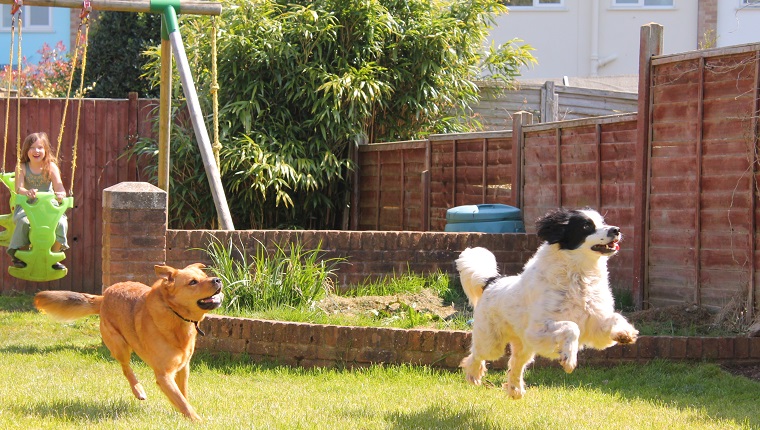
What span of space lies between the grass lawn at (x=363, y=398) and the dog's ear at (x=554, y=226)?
107 cm

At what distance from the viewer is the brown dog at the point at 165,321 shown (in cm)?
557

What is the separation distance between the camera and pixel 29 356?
26.3 feet

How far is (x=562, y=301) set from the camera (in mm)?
5832

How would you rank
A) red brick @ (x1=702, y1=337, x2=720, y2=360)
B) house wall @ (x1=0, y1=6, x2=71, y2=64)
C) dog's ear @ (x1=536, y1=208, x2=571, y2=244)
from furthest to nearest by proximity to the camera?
house wall @ (x1=0, y1=6, x2=71, y2=64), red brick @ (x1=702, y1=337, x2=720, y2=360), dog's ear @ (x1=536, y1=208, x2=571, y2=244)

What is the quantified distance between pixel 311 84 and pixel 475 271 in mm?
6797

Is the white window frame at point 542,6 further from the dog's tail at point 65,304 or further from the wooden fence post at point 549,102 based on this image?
the dog's tail at point 65,304

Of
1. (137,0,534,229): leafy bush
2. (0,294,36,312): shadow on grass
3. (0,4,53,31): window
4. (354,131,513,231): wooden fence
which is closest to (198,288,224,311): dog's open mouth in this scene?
(0,294,36,312): shadow on grass

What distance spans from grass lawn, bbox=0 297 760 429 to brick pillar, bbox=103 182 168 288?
75 centimetres

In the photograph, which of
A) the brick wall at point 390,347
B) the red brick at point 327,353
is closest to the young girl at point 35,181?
the brick wall at point 390,347

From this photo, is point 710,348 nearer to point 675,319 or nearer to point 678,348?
point 678,348

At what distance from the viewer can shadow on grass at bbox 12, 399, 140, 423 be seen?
5645mm

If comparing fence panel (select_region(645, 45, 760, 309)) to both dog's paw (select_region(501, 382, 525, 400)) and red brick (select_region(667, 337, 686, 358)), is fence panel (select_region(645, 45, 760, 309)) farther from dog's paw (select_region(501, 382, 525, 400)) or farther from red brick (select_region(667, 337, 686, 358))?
dog's paw (select_region(501, 382, 525, 400))

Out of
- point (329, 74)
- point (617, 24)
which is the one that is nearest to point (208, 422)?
point (329, 74)

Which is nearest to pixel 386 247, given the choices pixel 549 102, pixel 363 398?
pixel 363 398
